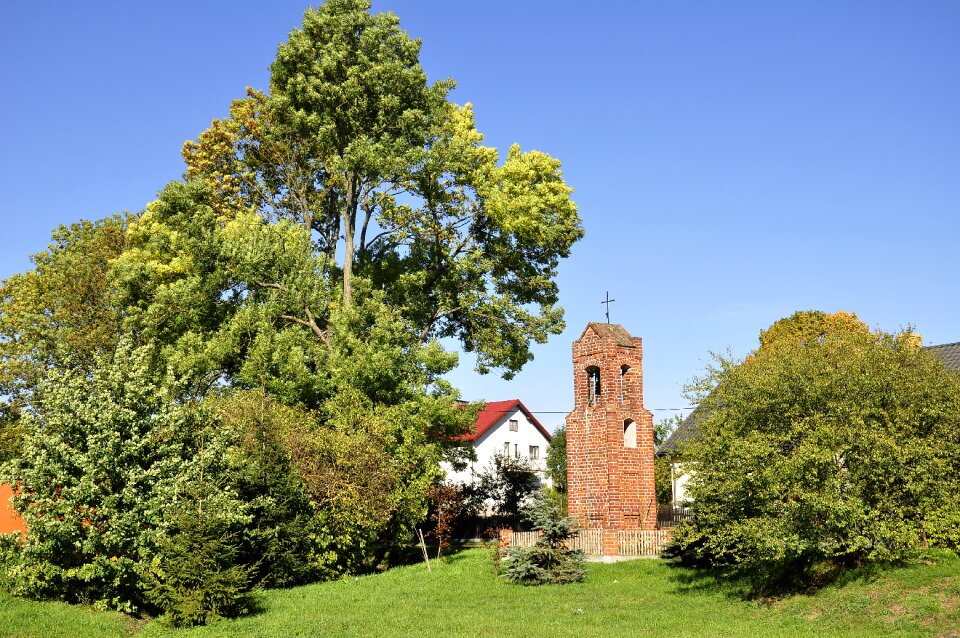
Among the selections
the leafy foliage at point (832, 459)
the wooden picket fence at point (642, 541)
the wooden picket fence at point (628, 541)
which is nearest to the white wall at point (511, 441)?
the wooden picket fence at point (628, 541)

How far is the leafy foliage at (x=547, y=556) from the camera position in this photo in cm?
2275

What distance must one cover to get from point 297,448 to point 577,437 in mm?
8736

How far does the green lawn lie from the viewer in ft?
51.1

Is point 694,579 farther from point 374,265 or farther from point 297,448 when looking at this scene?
point 374,265

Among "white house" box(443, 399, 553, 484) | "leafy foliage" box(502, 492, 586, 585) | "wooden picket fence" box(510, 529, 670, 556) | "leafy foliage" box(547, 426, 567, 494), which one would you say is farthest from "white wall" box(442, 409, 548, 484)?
"leafy foliage" box(502, 492, 586, 585)

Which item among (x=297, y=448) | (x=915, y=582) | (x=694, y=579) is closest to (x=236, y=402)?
(x=297, y=448)

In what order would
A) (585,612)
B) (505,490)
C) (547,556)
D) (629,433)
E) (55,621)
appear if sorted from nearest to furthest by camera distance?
1. (55,621)
2. (585,612)
3. (547,556)
4. (629,433)
5. (505,490)

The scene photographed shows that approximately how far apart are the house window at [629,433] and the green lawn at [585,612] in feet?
17.4

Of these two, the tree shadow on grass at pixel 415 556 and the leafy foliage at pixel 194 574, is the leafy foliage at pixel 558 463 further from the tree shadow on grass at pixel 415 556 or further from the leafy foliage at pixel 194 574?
the leafy foliage at pixel 194 574

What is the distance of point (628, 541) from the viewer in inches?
998

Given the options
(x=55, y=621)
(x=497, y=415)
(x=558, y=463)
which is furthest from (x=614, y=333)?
(x=497, y=415)

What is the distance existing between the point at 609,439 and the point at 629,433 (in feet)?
4.15

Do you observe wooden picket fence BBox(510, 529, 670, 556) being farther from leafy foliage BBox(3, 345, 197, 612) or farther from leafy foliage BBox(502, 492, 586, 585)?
leafy foliage BBox(3, 345, 197, 612)

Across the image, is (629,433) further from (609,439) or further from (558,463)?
(558,463)
